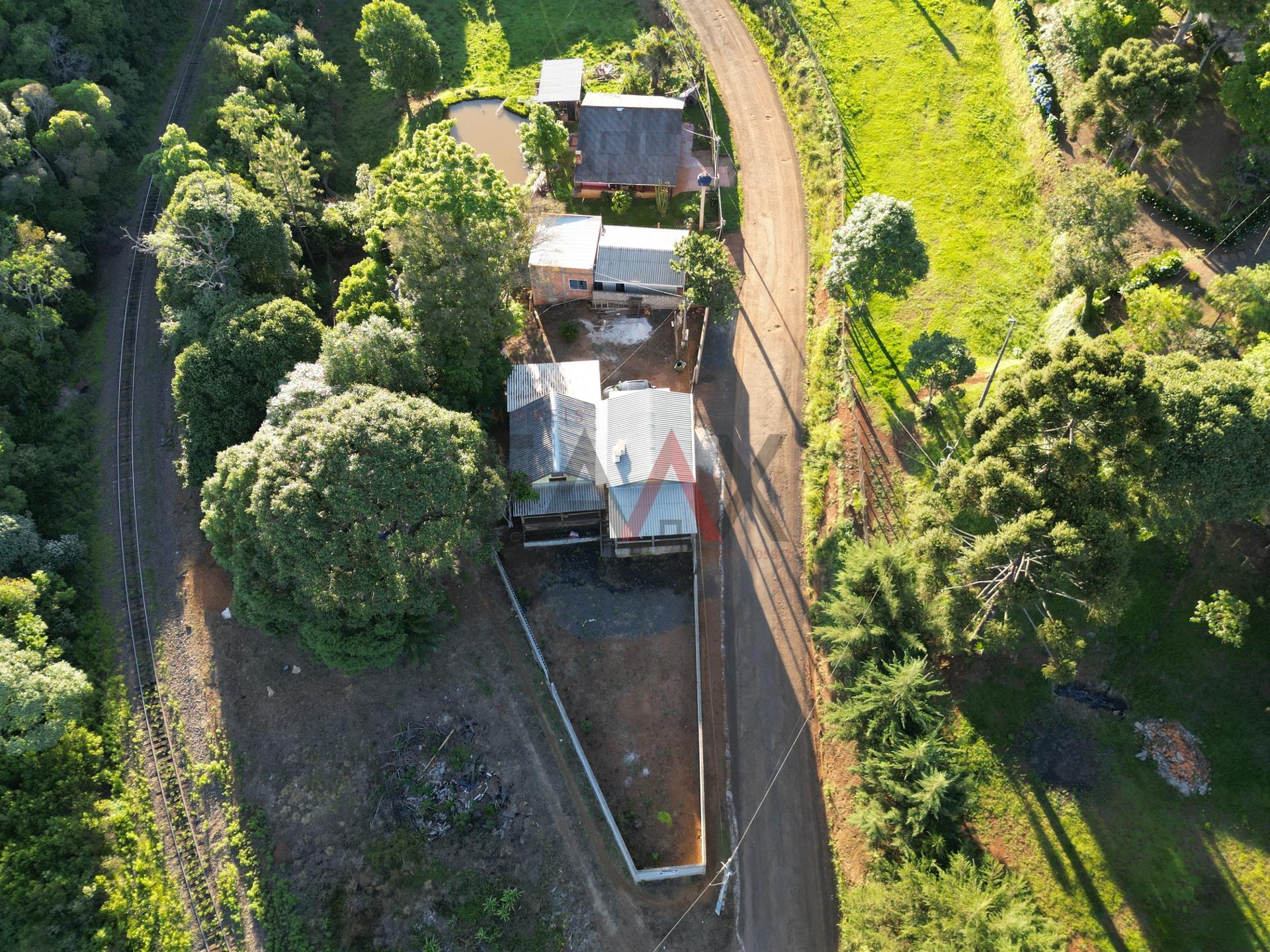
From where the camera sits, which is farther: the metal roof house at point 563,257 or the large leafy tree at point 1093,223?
the metal roof house at point 563,257

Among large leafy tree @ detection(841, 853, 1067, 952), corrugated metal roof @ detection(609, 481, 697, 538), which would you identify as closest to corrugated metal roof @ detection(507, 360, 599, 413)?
corrugated metal roof @ detection(609, 481, 697, 538)

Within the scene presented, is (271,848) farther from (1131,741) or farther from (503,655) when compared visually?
(1131,741)

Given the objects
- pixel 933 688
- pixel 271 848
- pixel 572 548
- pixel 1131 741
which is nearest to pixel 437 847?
pixel 271 848

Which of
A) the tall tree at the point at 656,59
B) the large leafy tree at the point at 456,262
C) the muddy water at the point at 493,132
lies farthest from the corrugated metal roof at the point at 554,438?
the tall tree at the point at 656,59

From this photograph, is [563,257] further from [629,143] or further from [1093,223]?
[1093,223]

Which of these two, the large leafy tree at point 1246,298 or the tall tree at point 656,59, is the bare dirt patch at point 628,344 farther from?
the large leafy tree at point 1246,298

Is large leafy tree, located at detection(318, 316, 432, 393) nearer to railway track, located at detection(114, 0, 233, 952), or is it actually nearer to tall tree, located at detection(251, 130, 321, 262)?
railway track, located at detection(114, 0, 233, 952)
